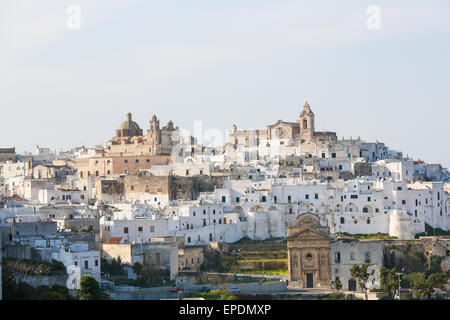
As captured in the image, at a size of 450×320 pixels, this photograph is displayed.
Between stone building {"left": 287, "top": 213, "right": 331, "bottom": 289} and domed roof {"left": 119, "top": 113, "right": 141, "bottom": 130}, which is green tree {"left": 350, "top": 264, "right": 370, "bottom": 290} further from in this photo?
domed roof {"left": 119, "top": 113, "right": 141, "bottom": 130}

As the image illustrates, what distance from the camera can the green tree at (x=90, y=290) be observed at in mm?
36562

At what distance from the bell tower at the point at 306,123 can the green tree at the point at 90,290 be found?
27593 millimetres

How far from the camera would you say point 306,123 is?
6375cm

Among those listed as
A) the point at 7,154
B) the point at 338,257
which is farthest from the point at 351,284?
the point at 7,154

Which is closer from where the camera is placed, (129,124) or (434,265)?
(434,265)

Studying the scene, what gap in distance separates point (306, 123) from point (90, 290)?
96.0 ft

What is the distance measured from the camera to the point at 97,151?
67.5 m

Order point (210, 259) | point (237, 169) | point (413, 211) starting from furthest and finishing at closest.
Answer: point (237, 169), point (413, 211), point (210, 259)

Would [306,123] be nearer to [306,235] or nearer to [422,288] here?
[306,235]

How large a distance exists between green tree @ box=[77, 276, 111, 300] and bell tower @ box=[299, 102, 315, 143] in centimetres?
2759
